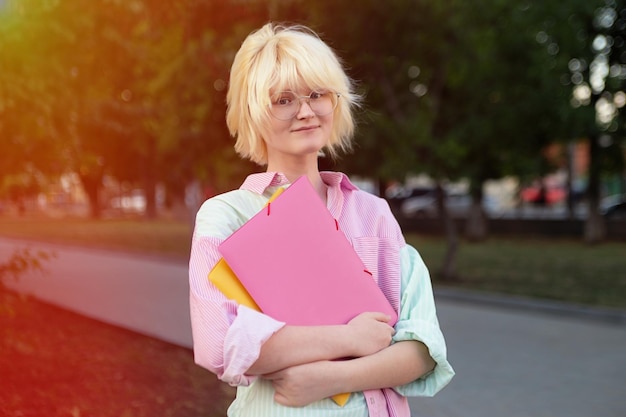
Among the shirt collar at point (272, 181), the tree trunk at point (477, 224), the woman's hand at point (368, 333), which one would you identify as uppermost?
the shirt collar at point (272, 181)

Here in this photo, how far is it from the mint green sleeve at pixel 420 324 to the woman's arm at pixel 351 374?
27mm

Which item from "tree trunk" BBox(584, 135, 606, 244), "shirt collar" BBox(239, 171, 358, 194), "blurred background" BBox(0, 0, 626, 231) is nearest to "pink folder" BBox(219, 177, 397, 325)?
"shirt collar" BBox(239, 171, 358, 194)

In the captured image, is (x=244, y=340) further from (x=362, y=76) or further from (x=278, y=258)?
(x=362, y=76)

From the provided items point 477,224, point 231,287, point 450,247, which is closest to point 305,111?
point 231,287

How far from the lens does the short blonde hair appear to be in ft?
5.69

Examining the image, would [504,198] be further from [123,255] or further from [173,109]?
[173,109]

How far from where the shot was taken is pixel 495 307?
11.5 m

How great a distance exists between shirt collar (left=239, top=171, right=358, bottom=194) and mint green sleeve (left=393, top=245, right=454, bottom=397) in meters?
0.21

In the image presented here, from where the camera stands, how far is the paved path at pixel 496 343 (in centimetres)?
616

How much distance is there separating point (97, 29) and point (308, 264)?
1035 cm

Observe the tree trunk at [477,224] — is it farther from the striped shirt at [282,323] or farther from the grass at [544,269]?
the striped shirt at [282,323]

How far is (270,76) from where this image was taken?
1730 mm

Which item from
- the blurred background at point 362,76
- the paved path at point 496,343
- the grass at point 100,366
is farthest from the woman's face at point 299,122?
the blurred background at point 362,76

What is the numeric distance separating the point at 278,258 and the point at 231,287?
110 millimetres
